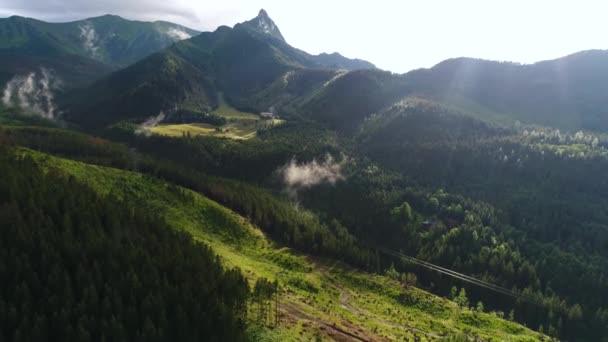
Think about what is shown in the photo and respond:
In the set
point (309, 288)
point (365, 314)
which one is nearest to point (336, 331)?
point (365, 314)

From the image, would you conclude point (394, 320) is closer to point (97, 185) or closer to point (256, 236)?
point (256, 236)

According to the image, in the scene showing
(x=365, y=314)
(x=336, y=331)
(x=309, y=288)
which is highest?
(x=336, y=331)

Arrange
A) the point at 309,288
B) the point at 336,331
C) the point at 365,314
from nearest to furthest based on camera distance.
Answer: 1. the point at 336,331
2. the point at 365,314
3. the point at 309,288

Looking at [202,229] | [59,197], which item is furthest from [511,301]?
[59,197]

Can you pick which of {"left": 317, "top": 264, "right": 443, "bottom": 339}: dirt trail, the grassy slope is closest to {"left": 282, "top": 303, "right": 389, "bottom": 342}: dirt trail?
the grassy slope

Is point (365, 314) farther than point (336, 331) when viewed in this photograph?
Yes

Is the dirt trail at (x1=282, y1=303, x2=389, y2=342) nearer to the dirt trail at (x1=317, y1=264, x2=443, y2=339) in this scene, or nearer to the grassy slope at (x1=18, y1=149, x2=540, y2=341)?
the grassy slope at (x1=18, y1=149, x2=540, y2=341)

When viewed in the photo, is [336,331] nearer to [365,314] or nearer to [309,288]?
[365,314]

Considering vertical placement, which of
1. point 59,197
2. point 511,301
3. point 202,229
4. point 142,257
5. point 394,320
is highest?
point 59,197

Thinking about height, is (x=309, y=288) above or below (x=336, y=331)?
below

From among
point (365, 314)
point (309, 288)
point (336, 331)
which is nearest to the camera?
point (336, 331)
